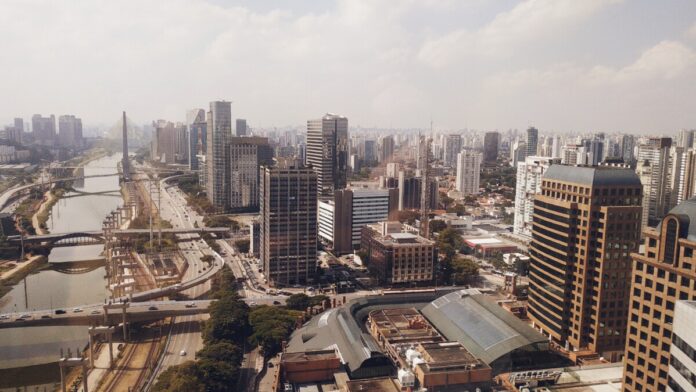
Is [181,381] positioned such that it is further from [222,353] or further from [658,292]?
[658,292]

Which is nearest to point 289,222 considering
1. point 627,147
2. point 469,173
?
point 469,173

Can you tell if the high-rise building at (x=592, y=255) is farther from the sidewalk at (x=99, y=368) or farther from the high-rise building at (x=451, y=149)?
the high-rise building at (x=451, y=149)

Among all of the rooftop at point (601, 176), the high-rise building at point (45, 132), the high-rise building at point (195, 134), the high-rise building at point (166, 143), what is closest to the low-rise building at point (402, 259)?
the rooftop at point (601, 176)

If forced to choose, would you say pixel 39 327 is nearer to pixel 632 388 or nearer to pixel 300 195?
pixel 300 195

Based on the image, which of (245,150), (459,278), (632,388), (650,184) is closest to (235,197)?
(245,150)

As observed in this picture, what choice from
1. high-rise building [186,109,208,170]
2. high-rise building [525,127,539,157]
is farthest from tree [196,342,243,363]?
high-rise building [525,127,539,157]

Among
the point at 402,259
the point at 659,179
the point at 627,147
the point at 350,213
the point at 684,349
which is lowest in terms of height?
the point at 402,259
